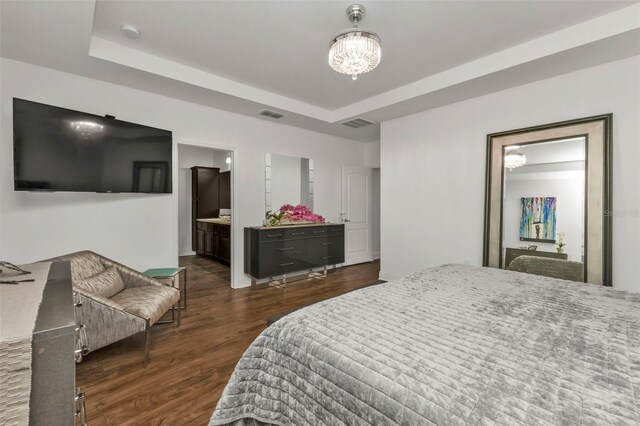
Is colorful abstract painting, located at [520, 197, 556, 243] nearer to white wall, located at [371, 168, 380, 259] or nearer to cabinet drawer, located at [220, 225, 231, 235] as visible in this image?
white wall, located at [371, 168, 380, 259]

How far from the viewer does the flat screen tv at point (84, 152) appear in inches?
91.8

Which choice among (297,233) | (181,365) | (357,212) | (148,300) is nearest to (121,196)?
(148,300)

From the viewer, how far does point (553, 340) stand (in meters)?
1.12

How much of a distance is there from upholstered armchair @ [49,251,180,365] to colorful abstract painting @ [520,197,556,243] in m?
3.78

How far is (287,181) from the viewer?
4902mm

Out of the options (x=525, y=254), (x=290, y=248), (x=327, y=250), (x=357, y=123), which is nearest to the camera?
(x=525, y=254)

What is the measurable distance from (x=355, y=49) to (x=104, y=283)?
2807 mm

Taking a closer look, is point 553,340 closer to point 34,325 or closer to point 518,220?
point 34,325

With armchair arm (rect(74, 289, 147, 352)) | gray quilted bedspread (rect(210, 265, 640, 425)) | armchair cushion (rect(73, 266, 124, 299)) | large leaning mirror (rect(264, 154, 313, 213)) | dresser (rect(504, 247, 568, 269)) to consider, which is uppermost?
large leaning mirror (rect(264, 154, 313, 213))

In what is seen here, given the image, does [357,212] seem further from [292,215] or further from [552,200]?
[552,200]

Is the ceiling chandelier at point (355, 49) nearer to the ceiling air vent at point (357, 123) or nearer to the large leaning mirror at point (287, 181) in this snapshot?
the ceiling air vent at point (357, 123)

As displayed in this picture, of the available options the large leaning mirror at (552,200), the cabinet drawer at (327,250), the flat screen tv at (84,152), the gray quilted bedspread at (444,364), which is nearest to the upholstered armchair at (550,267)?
the large leaning mirror at (552,200)

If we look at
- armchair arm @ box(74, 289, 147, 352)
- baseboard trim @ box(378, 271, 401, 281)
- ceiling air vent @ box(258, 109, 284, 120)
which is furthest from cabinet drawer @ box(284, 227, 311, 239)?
armchair arm @ box(74, 289, 147, 352)

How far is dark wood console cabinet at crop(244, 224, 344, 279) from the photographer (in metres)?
4.14
